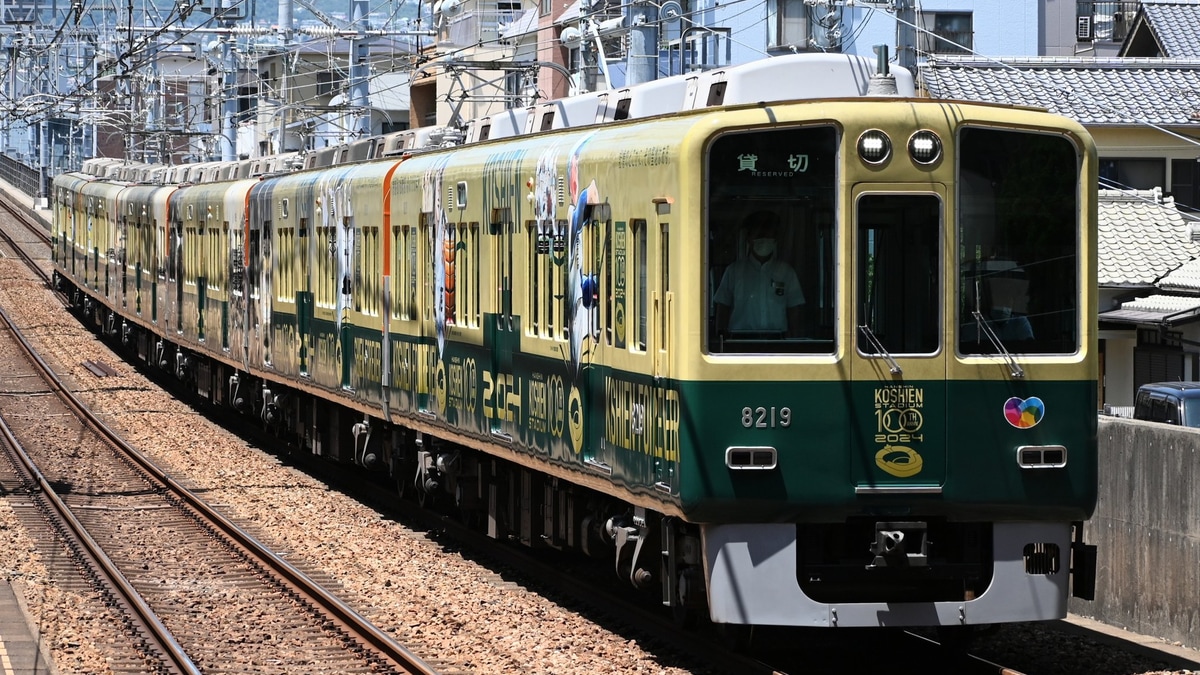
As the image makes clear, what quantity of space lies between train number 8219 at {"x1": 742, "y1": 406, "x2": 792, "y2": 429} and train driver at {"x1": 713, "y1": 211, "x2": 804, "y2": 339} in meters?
0.32

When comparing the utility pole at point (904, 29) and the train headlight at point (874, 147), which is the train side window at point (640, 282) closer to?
the train headlight at point (874, 147)

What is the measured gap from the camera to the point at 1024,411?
8.04 m

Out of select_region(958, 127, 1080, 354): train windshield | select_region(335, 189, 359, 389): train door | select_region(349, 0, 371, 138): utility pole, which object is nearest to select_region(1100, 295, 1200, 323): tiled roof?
select_region(335, 189, 359, 389): train door

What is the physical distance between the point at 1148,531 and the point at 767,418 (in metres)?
2.39

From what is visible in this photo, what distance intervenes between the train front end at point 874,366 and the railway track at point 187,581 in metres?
1.83

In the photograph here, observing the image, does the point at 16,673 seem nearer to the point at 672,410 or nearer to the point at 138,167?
the point at 672,410

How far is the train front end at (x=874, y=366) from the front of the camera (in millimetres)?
7879

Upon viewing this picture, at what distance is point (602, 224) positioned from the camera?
9117 mm

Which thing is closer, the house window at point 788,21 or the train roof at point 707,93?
the train roof at point 707,93

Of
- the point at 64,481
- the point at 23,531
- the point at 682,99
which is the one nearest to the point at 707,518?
the point at 682,99

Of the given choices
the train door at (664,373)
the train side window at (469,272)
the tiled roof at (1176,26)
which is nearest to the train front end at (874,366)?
the train door at (664,373)

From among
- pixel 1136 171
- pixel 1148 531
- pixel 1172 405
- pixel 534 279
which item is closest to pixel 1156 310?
pixel 1172 405

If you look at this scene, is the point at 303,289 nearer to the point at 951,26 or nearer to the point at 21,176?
the point at 951,26

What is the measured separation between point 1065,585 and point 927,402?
1043 millimetres
